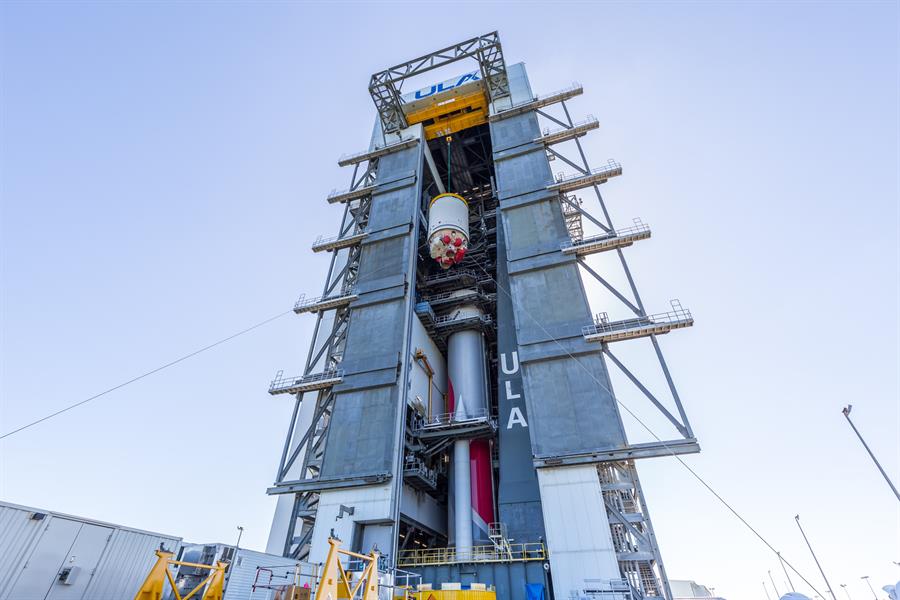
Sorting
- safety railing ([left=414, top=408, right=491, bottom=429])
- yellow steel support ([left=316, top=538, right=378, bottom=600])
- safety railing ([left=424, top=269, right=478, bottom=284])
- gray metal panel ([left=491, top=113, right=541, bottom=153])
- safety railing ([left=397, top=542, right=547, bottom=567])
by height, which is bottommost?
yellow steel support ([left=316, top=538, right=378, bottom=600])

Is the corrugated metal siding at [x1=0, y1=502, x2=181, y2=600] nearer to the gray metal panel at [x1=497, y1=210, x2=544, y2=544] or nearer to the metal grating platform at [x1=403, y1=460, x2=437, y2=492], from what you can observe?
the metal grating platform at [x1=403, y1=460, x2=437, y2=492]

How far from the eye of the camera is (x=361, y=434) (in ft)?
82.8

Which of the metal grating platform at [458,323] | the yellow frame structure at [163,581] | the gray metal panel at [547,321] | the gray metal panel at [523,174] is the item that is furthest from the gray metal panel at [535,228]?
the yellow frame structure at [163,581]

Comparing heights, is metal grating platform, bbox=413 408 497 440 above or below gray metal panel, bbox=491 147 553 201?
below

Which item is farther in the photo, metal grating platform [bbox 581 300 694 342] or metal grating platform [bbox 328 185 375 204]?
metal grating platform [bbox 328 185 375 204]

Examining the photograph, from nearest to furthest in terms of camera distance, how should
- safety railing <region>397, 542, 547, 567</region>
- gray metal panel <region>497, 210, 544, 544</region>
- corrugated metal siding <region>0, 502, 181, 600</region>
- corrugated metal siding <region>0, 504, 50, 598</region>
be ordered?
1. corrugated metal siding <region>0, 504, 50, 598</region>
2. corrugated metal siding <region>0, 502, 181, 600</region>
3. safety railing <region>397, 542, 547, 567</region>
4. gray metal panel <region>497, 210, 544, 544</region>

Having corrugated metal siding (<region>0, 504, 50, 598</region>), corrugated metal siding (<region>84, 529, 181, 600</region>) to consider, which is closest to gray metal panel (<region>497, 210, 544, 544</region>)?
corrugated metal siding (<region>84, 529, 181, 600</region>)

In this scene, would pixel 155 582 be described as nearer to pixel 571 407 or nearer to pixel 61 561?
pixel 61 561

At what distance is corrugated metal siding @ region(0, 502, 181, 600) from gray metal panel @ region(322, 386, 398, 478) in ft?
33.9

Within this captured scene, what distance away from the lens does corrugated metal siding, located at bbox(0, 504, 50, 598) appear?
1073cm

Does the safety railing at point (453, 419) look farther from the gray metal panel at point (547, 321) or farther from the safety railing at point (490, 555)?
the safety railing at point (490, 555)

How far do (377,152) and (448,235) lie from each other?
12698mm

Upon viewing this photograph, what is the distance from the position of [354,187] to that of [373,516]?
89.0ft

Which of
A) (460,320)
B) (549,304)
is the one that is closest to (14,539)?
(549,304)
